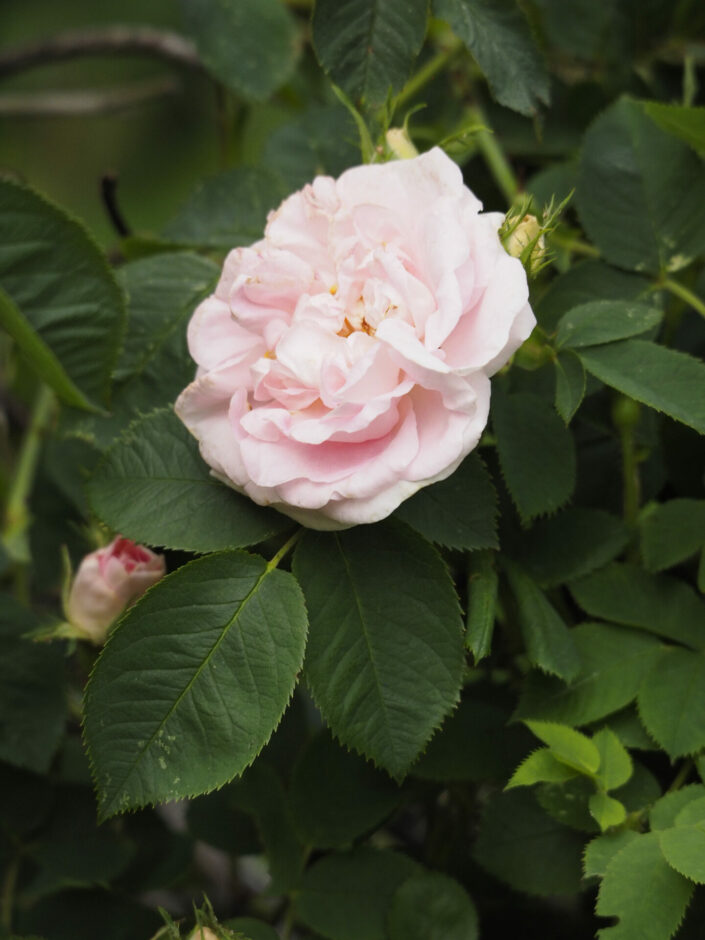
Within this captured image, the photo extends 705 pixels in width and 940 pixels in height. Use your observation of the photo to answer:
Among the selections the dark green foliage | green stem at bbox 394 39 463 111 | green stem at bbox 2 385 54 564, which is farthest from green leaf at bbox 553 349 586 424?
green stem at bbox 2 385 54 564

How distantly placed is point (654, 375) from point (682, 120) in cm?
16

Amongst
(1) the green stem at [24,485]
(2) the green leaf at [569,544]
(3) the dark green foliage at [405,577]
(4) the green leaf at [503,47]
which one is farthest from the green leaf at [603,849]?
(1) the green stem at [24,485]

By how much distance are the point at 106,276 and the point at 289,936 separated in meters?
0.36

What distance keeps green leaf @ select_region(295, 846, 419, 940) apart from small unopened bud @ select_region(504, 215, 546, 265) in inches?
12.6

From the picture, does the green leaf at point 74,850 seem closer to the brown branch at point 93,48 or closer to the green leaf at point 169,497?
the green leaf at point 169,497

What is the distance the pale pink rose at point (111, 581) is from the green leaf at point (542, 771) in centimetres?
20

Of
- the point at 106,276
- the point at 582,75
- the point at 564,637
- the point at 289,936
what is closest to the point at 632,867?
the point at 564,637

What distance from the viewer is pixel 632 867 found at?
0.40 metres

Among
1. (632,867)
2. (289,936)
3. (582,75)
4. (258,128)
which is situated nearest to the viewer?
(632,867)

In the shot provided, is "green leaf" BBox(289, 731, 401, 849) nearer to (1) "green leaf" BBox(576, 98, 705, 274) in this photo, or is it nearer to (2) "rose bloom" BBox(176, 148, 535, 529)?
(2) "rose bloom" BBox(176, 148, 535, 529)

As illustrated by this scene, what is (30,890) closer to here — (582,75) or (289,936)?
(289,936)

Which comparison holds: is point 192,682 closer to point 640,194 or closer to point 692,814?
point 692,814

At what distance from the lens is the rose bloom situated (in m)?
0.38

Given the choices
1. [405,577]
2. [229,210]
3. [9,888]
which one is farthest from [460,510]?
[9,888]
